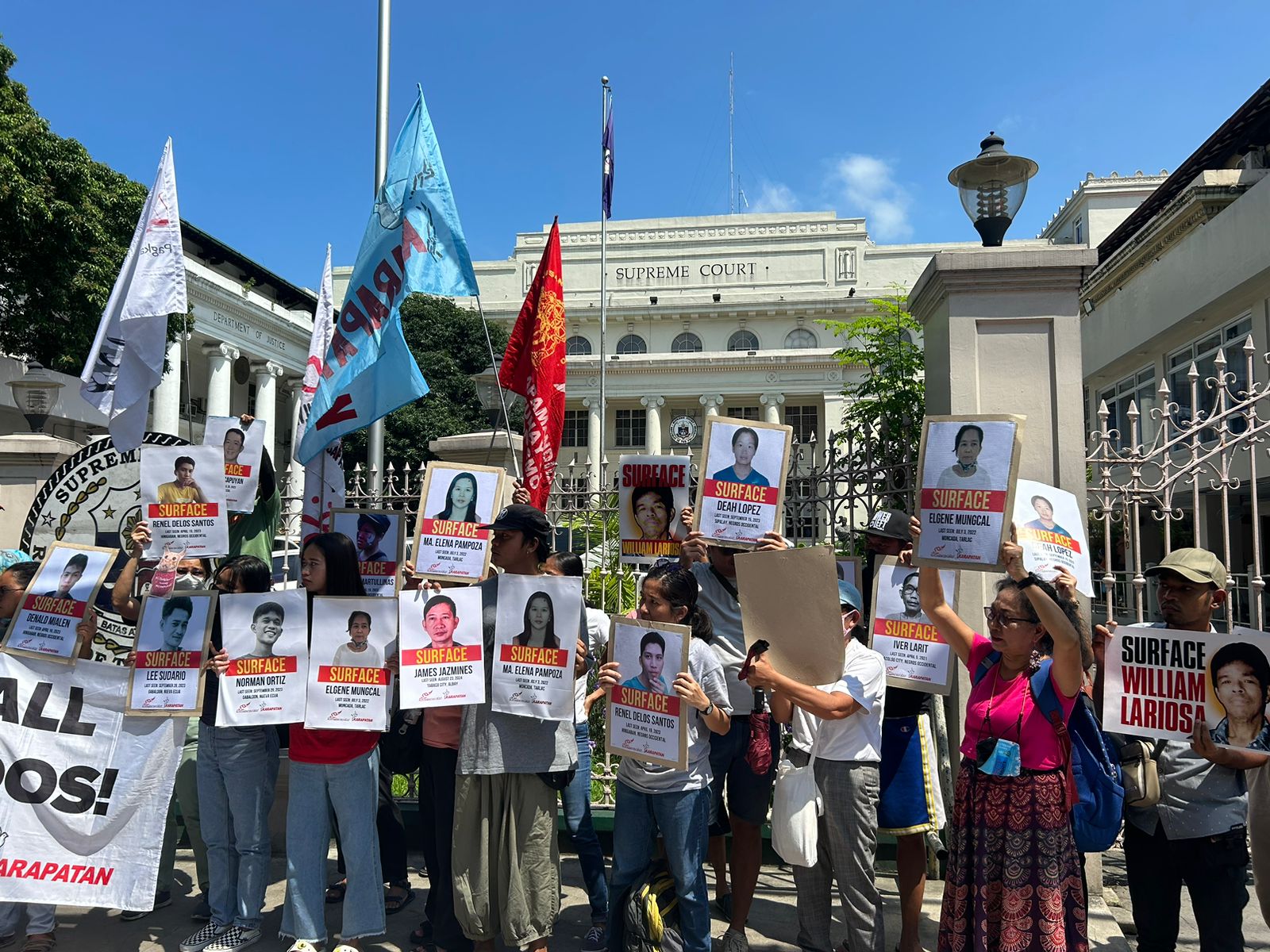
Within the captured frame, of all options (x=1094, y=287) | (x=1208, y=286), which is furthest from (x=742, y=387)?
(x=1208, y=286)

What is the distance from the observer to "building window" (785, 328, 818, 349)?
52.4 meters

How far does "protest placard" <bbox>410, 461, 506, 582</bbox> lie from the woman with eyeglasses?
2.76m

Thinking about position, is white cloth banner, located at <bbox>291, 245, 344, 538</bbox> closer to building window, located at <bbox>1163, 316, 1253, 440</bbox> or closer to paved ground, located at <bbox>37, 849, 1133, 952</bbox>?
paved ground, located at <bbox>37, 849, 1133, 952</bbox>

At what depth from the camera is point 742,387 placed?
47.4 meters

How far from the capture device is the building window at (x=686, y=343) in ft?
175

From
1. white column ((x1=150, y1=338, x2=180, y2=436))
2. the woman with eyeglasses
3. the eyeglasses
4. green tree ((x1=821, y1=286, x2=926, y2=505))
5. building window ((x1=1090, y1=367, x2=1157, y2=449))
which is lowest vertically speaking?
the woman with eyeglasses

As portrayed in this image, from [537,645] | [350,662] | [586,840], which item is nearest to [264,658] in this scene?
[350,662]

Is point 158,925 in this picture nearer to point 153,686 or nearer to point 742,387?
point 153,686

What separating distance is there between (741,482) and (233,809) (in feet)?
9.71

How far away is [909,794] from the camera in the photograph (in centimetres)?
423

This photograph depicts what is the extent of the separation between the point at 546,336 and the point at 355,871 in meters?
3.63

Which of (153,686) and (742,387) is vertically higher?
(742,387)

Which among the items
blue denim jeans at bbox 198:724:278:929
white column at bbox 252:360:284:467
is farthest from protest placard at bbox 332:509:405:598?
white column at bbox 252:360:284:467

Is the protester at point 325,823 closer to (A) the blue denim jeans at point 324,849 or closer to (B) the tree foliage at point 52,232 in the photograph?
(A) the blue denim jeans at point 324,849
